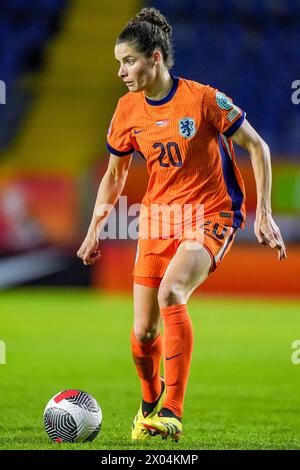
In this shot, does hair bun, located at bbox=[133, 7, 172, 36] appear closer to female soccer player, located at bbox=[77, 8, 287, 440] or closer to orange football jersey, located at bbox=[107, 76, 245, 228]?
female soccer player, located at bbox=[77, 8, 287, 440]

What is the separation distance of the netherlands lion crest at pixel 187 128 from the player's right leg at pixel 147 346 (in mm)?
781

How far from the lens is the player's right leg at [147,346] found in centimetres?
507

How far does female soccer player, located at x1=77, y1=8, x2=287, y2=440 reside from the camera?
188 inches

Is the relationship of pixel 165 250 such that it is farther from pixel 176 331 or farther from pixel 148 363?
pixel 148 363

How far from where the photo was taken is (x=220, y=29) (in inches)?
716

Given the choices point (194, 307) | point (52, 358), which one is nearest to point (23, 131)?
point (194, 307)

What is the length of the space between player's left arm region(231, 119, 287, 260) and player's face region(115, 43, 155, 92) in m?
0.54

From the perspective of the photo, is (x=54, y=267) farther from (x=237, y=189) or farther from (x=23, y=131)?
(x=237, y=189)

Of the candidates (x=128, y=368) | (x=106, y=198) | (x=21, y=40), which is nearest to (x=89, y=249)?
(x=106, y=198)

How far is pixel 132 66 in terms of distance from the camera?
4.93 m

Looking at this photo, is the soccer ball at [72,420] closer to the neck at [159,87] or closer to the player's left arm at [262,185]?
the player's left arm at [262,185]

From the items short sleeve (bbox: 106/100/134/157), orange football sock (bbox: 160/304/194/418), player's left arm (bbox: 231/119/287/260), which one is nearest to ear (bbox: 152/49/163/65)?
short sleeve (bbox: 106/100/134/157)

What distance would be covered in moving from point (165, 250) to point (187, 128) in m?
0.61

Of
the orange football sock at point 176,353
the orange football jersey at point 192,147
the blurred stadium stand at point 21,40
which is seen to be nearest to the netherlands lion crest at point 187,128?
the orange football jersey at point 192,147
